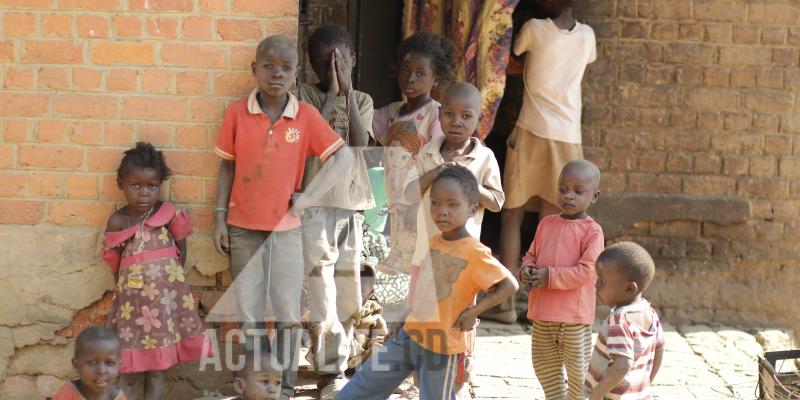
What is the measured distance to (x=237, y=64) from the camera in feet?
14.8

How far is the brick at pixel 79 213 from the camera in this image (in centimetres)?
453

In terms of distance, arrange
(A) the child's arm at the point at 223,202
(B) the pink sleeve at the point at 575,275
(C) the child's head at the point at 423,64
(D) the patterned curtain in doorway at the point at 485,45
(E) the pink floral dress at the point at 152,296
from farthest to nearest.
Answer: (D) the patterned curtain in doorway at the point at 485,45, (C) the child's head at the point at 423,64, (A) the child's arm at the point at 223,202, (E) the pink floral dress at the point at 152,296, (B) the pink sleeve at the point at 575,275

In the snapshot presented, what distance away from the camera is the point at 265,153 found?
4.34 m

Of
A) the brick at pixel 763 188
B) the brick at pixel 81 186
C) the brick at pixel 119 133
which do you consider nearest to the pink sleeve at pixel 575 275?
the brick at pixel 119 133

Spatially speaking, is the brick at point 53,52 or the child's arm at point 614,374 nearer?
the child's arm at point 614,374

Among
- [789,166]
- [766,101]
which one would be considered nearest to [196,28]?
[766,101]

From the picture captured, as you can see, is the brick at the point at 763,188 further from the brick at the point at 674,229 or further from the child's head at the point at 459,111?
the child's head at the point at 459,111

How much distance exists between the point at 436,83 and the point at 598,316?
2.16m

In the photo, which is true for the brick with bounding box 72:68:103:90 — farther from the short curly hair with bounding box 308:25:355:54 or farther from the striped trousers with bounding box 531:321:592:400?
the striped trousers with bounding box 531:321:592:400

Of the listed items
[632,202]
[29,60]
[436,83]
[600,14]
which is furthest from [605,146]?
[29,60]

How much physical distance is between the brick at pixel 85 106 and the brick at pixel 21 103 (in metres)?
0.06

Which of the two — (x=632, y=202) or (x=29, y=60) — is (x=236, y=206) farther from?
(x=632, y=202)

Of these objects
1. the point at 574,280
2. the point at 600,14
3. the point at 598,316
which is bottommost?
the point at 598,316

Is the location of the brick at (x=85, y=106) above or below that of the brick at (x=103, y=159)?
above
